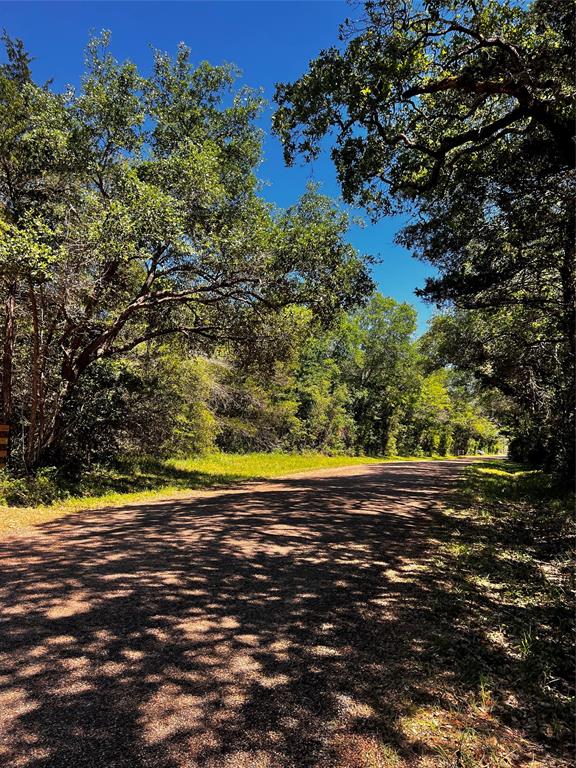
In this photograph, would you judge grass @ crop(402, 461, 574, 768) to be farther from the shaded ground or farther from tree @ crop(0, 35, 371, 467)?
tree @ crop(0, 35, 371, 467)

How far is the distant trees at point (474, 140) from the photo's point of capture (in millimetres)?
5188

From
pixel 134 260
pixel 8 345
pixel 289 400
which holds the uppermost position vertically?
pixel 134 260

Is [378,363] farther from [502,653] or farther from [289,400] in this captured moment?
[502,653]

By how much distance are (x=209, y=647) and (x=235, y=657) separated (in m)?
0.26

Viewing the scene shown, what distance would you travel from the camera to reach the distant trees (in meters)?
5.19

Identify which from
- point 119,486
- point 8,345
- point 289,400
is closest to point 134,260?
point 8,345

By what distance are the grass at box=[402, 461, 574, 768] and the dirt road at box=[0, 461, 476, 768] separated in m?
0.20

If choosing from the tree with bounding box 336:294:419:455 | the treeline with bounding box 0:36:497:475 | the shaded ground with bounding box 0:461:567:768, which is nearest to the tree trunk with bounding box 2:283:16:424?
the treeline with bounding box 0:36:497:475

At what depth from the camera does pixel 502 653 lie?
3.56 m

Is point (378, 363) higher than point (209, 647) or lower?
higher

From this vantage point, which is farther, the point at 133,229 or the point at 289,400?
the point at 289,400

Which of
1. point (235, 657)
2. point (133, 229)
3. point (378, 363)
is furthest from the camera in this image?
point (378, 363)

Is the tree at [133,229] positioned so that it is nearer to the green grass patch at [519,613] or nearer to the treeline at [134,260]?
the treeline at [134,260]

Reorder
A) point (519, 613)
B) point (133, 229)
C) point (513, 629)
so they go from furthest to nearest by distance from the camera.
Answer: point (133, 229)
point (519, 613)
point (513, 629)
